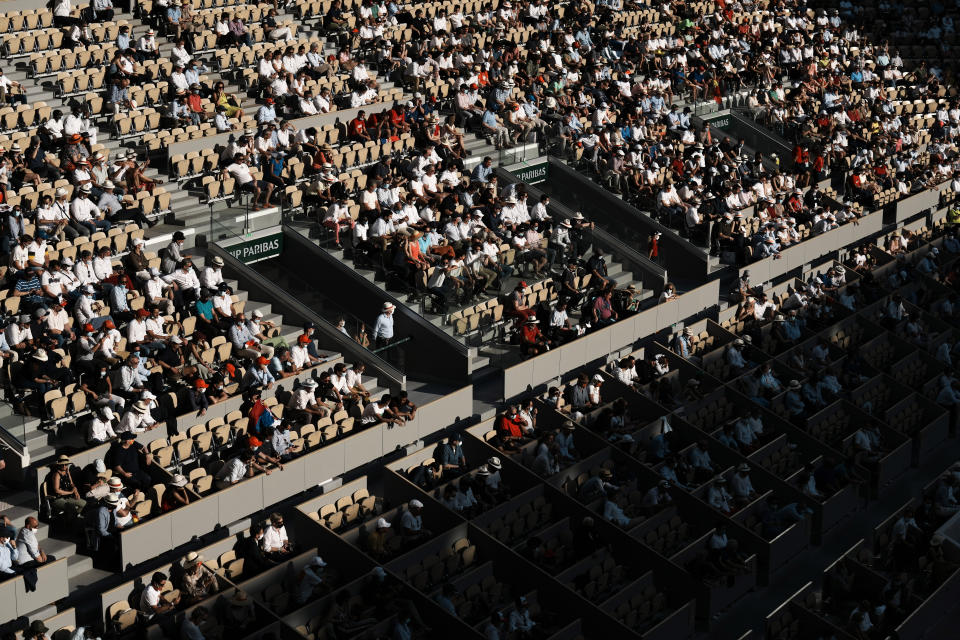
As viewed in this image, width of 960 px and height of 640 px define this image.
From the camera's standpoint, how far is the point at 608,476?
23016mm

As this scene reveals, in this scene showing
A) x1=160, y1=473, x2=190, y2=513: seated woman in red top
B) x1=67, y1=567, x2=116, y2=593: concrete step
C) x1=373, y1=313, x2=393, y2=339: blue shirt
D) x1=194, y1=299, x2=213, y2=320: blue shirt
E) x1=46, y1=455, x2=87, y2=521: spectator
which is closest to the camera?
x1=67, y1=567, x2=116, y2=593: concrete step

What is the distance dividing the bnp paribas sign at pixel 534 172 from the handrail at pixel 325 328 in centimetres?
798

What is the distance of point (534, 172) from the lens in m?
33.2

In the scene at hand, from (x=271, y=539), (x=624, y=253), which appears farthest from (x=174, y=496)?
(x=624, y=253)

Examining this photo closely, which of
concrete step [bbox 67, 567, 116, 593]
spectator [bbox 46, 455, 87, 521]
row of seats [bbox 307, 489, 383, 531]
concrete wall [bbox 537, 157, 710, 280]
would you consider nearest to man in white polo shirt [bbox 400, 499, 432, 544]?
row of seats [bbox 307, 489, 383, 531]

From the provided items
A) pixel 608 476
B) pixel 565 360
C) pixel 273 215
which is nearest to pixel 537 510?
pixel 608 476

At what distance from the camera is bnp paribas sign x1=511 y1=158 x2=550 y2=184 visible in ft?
108

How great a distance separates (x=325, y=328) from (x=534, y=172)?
353 inches

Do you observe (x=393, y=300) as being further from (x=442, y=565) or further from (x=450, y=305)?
(x=442, y=565)

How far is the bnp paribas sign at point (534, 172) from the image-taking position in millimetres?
32969

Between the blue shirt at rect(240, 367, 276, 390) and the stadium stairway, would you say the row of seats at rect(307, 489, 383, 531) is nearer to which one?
the blue shirt at rect(240, 367, 276, 390)

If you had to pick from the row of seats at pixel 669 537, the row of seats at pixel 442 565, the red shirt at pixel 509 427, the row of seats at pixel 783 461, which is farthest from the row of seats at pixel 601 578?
the row of seats at pixel 783 461

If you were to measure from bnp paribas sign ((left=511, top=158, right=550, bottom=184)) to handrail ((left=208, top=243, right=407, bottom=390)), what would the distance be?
314 inches

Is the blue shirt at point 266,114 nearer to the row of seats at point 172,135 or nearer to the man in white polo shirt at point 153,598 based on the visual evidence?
the row of seats at point 172,135
